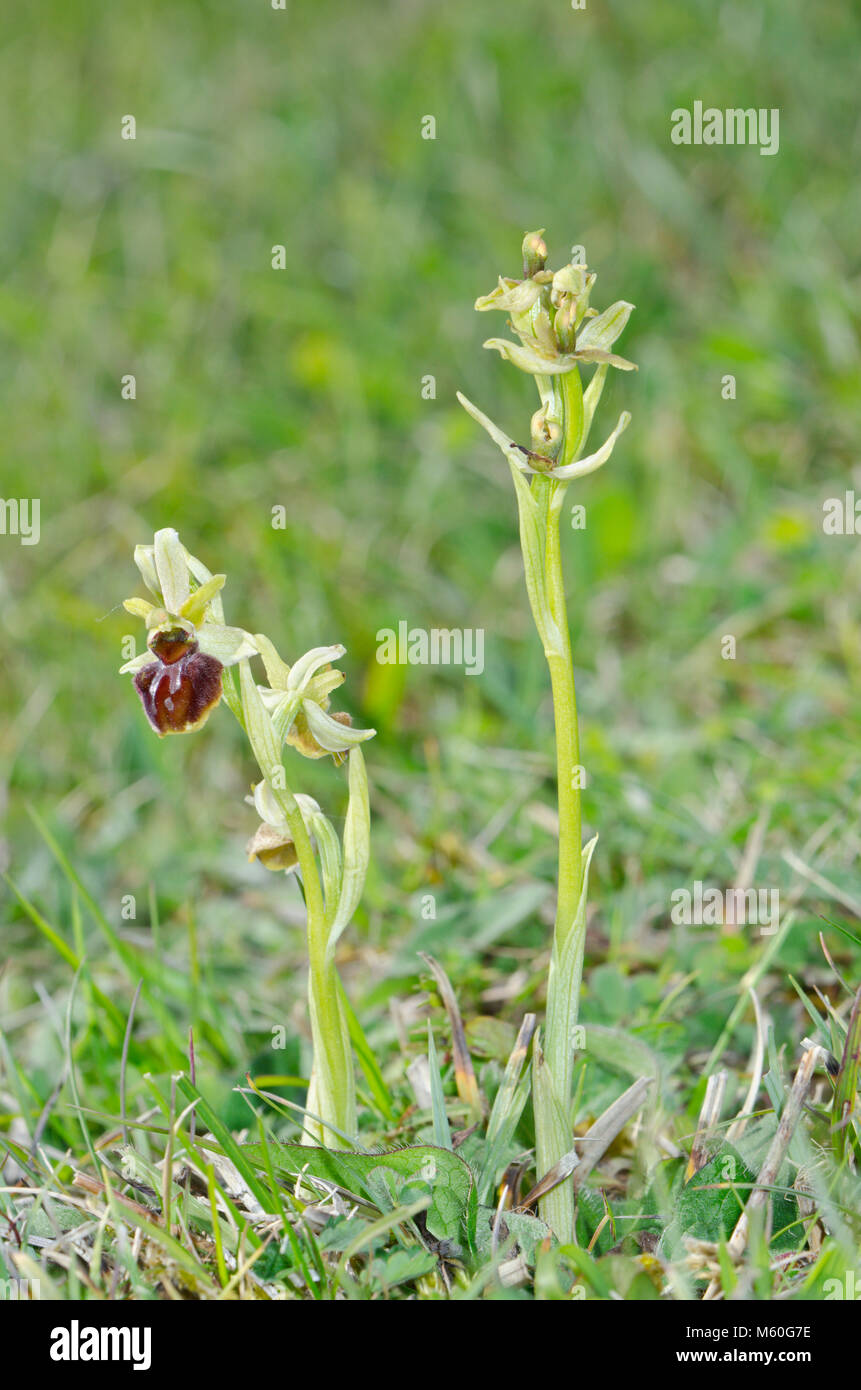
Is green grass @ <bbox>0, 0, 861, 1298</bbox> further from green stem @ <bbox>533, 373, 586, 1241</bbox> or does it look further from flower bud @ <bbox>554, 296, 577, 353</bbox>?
flower bud @ <bbox>554, 296, 577, 353</bbox>

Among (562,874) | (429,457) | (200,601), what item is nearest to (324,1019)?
(562,874)

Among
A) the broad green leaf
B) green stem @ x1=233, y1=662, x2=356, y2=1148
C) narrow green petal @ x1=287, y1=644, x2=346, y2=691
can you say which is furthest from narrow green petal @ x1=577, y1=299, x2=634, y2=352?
the broad green leaf

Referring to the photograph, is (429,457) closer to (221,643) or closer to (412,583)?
(412,583)

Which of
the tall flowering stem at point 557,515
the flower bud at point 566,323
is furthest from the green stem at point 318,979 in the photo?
the flower bud at point 566,323

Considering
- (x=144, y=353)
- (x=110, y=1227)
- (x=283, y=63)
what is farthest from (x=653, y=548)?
(x=283, y=63)

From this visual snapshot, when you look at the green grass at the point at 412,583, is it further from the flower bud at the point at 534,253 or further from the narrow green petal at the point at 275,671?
the flower bud at the point at 534,253

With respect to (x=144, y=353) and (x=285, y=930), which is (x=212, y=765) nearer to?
(x=285, y=930)
